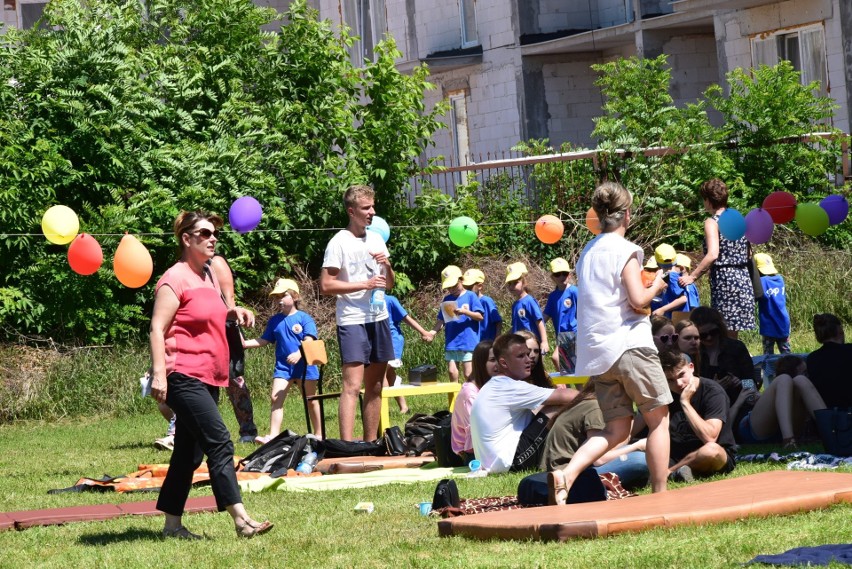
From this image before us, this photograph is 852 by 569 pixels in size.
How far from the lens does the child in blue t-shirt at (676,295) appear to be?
14.0 m

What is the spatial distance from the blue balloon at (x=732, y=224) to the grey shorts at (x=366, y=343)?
9.75ft

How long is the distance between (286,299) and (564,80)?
14.1m

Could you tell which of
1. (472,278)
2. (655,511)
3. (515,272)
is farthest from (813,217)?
(655,511)

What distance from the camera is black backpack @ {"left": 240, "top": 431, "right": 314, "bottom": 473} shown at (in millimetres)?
10914

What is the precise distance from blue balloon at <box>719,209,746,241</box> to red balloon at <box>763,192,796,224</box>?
695 mm

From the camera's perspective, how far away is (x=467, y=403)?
Answer: 34.1ft

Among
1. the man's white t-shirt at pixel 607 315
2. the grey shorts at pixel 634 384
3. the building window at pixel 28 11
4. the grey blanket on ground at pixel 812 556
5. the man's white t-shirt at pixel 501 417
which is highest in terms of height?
the building window at pixel 28 11

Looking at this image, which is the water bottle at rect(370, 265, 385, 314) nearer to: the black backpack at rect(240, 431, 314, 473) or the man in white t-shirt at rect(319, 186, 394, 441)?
the man in white t-shirt at rect(319, 186, 394, 441)

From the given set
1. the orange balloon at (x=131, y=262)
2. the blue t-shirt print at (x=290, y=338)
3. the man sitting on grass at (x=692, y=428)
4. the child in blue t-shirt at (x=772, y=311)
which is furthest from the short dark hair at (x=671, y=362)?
the blue t-shirt print at (x=290, y=338)

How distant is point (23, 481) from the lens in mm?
11242

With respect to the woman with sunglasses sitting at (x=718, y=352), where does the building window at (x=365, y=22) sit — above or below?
above

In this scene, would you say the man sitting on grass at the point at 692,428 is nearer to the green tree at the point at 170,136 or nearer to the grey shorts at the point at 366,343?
the grey shorts at the point at 366,343

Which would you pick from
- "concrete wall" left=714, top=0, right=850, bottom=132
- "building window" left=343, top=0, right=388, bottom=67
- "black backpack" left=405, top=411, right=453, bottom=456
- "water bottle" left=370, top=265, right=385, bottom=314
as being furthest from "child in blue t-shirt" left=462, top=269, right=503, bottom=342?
"building window" left=343, top=0, right=388, bottom=67

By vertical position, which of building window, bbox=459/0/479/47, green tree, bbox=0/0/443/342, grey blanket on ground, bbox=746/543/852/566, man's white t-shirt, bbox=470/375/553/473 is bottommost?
grey blanket on ground, bbox=746/543/852/566
